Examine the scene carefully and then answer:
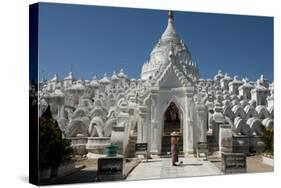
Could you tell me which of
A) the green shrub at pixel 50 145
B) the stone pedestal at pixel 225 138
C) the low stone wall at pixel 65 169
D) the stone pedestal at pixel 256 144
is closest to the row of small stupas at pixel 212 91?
the green shrub at pixel 50 145

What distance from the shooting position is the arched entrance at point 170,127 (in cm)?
1207

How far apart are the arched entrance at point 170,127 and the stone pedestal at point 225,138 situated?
88 cm

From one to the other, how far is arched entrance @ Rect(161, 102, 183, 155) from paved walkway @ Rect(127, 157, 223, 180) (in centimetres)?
49

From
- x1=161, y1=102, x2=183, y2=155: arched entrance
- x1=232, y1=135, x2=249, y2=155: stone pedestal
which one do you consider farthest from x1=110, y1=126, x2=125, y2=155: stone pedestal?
x1=232, y1=135, x2=249, y2=155: stone pedestal

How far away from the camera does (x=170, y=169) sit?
36.3 feet

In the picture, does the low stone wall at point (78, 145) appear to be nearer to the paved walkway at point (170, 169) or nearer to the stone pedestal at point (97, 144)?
the stone pedestal at point (97, 144)

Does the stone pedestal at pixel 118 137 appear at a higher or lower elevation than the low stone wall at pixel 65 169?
higher

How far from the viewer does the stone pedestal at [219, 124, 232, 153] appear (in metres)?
11.9

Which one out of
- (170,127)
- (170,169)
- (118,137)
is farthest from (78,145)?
(170,127)

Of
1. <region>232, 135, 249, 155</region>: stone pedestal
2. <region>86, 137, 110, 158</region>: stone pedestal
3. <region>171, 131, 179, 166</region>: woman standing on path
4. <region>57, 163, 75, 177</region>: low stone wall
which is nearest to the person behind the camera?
<region>57, 163, 75, 177</region>: low stone wall

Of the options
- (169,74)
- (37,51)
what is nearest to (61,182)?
(37,51)

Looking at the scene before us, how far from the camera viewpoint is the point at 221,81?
530 inches

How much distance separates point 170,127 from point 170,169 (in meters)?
2.18

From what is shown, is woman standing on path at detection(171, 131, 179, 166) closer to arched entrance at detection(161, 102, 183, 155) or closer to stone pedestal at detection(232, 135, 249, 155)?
arched entrance at detection(161, 102, 183, 155)
